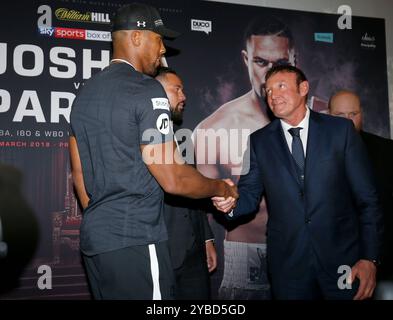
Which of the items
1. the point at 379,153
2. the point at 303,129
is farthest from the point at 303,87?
the point at 379,153

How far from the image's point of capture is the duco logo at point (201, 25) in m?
3.59

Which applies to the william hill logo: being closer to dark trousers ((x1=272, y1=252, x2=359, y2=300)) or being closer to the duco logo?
the duco logo

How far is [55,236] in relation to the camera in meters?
3.17

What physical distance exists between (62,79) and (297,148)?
192 cm

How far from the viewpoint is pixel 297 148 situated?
101 inches

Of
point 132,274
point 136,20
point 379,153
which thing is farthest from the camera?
point 379,153

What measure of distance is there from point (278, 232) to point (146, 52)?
1.34 m

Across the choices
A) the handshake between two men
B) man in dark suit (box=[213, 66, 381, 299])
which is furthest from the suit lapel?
the handshake between two men

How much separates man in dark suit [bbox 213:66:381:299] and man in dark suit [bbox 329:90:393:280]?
1.47 m

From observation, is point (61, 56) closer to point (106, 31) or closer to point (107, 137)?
point (106, 31)

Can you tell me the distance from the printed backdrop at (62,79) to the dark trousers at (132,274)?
1.58 m

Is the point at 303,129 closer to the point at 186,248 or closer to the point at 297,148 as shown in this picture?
the point at 297,148
